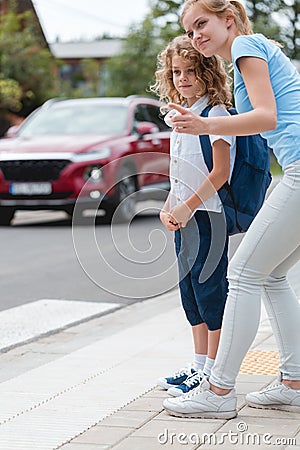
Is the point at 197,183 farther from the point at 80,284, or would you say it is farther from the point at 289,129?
the point at 80,284

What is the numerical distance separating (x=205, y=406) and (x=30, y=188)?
32.1ft

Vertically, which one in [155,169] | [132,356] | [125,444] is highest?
[155,169]

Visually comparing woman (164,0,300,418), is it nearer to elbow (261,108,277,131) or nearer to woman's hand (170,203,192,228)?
elbow (261,108,277,131)

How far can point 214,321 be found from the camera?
4.46m

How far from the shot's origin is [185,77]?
14.6 ft

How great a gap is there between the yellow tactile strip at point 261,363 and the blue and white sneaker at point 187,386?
57cm

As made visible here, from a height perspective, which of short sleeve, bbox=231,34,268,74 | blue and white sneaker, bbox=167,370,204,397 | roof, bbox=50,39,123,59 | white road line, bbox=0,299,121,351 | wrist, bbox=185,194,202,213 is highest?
short sleeve, bbox=231,34,268,74

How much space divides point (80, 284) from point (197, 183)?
14.4ft

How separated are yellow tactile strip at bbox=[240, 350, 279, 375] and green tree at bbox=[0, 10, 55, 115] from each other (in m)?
23.5

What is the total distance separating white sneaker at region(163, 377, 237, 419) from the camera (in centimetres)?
416

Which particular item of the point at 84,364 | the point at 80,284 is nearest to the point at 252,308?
the point at 84,364

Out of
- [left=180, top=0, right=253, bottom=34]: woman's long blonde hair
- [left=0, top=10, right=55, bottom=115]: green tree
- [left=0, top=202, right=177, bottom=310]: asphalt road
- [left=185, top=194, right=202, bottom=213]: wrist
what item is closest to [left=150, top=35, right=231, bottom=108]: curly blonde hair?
[left=180, top=0, right=253, bottom=34]: woman's long blonde hair

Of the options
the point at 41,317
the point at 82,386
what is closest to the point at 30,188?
the point at 41,317

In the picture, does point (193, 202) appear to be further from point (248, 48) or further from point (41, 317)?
point (41, 317)
